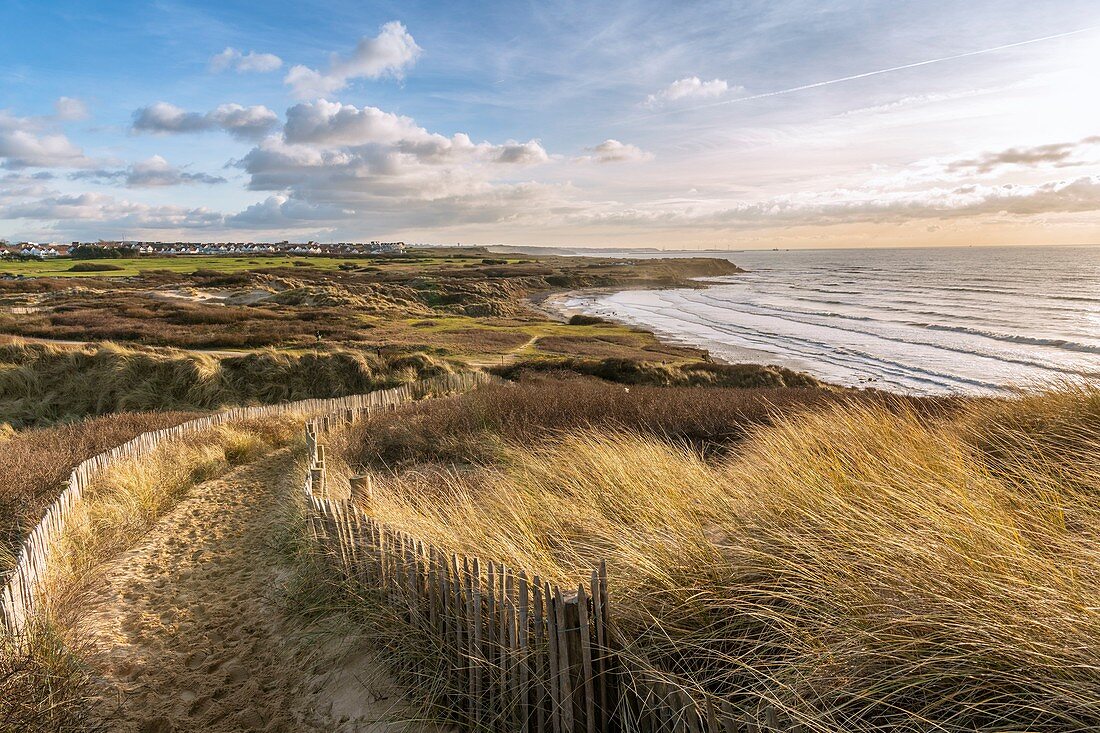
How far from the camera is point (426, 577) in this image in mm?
4637

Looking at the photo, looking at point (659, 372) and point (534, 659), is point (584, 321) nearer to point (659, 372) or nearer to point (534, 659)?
point (659, 372)

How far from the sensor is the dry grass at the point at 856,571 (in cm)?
253

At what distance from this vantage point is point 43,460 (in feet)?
30.9

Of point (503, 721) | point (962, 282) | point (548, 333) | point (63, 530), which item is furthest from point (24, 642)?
point (962, 282)

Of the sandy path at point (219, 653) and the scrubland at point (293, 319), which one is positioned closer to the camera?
the sandy path at point (219, 653)

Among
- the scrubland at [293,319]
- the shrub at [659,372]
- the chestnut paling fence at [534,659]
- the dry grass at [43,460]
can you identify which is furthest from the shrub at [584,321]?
the chestnut paling fence at [534,659]

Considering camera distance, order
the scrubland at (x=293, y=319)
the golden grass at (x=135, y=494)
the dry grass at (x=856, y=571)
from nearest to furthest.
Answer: the dry grass at (x=856, y=571), the golden grass at (x=135, y=494), the scrubland at (x=293, y=319)

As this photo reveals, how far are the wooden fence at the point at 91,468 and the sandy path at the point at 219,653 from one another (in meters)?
0.72

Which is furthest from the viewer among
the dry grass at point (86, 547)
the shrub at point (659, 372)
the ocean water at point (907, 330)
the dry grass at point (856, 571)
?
the ocean water at point (907, 330)

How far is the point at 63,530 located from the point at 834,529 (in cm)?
820

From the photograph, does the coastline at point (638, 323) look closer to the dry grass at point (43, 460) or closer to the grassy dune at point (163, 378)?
the grassy dune at point (163, 378)

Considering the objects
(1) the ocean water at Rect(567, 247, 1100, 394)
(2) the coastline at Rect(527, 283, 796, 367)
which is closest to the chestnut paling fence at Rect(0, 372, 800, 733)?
(1) the ocean water at Rect(567, 247, 1100, 394)

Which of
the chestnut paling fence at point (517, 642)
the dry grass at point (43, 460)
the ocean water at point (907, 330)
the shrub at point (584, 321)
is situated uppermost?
the chestnut paling fence at point (517, 642)

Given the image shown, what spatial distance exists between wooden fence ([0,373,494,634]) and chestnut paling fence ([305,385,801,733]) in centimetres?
305
